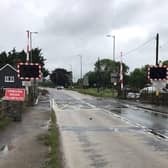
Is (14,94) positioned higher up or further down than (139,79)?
Answer: further down

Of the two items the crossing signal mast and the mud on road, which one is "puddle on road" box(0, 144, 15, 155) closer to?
the mud on road

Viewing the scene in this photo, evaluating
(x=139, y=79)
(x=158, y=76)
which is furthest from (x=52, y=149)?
(x=139, y=79)

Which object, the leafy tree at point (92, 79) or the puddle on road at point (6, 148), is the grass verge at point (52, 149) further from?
the leafy tree at point (92, 79)

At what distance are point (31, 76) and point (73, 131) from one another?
2059cm

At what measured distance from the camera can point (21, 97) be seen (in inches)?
1114

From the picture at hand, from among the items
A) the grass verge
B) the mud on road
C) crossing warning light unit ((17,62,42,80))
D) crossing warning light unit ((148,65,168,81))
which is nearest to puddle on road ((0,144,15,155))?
the mud on road

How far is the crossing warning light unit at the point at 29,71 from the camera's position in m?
41.2

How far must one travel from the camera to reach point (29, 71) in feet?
136

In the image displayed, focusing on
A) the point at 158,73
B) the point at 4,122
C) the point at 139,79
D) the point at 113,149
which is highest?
the point at 139,79

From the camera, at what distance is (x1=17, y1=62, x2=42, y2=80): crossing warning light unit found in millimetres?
41156

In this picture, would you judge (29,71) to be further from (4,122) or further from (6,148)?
(6,148)

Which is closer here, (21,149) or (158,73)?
(21,149)

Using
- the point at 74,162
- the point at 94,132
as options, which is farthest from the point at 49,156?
the point at 94,132

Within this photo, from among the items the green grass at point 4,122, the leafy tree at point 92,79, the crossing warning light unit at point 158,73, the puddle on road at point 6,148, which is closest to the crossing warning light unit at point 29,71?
the crossing warning light unit at point 158,73
